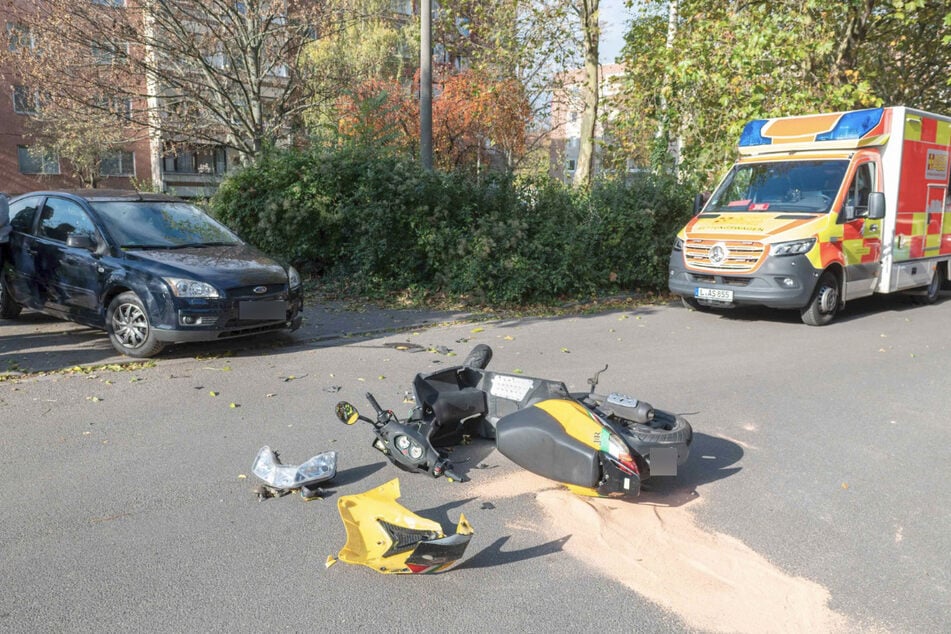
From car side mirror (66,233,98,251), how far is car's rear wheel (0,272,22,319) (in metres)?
2.35

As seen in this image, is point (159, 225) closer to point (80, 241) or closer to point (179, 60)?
point (80, 241)

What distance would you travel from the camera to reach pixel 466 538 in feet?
10.5

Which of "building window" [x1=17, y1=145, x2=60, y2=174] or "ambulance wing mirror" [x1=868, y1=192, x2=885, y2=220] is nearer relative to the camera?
"ambulance wing mirror" [x1=868, y1=192, x2=885, y2=220]

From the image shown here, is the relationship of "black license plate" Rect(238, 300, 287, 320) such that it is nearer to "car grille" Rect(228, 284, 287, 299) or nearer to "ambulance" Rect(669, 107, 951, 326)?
"car grille" Rect(228, 284, 287, 299)

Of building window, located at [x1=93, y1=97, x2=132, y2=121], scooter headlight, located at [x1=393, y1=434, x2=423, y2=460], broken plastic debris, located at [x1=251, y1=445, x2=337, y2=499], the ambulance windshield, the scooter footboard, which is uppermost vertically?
building window, located at [x1=93, y1=97, x2=132, y2=121]

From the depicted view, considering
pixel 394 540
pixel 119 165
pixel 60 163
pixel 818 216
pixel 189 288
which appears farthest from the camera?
pixel 119 165

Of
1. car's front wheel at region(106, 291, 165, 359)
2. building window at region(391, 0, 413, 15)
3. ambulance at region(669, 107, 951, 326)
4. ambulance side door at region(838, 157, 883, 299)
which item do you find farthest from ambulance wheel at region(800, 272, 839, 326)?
building window at region(391, 0, 413, 15)

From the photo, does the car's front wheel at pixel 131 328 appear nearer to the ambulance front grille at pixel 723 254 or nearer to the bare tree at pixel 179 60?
the bare tree at pixel 179 60

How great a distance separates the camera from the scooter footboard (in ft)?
12.5

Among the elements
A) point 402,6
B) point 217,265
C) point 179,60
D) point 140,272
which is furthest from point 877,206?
Result: point 402,6

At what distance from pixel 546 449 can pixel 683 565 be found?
929 millimetres

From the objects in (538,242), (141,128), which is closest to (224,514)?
(538,242)

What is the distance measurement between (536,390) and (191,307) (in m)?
4.09

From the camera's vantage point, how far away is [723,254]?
990cm
